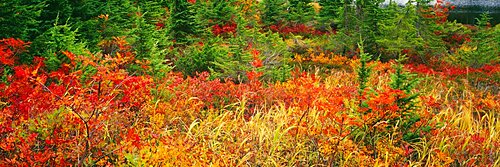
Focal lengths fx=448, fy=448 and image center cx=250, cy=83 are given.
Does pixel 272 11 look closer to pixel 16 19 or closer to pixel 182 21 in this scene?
pixel 182 21

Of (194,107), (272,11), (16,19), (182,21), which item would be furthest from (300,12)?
(194,107)

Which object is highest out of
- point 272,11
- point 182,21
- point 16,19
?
point 16,19

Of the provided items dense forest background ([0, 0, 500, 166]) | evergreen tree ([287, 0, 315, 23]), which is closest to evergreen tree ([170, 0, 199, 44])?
dense forest background ([0, 0, 500, 166])

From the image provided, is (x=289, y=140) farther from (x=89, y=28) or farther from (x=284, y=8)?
(x=284, y=8)

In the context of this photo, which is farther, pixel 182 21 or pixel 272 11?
pixel 272 11

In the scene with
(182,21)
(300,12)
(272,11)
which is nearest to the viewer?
(182,21)

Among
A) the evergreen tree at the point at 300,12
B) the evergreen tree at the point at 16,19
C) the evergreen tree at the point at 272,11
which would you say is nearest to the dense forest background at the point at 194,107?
the evergreen tree at the point at 16,19

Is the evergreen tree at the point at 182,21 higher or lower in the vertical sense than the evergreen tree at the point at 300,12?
higher

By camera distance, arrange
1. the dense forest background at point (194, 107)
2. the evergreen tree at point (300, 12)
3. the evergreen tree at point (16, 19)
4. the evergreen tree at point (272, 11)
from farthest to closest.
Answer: the evergreen tree at point (300, 12)
the evergreen tree at point (272, 11)
the evergreen tree at point (16, 19)
the dense forest background at point (194, 107)

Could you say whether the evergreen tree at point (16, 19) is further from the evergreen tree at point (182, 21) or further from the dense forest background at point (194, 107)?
the evergreen tree at point (182, 21)

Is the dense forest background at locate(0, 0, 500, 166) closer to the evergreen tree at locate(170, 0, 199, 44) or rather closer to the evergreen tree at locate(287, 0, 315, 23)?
the evergreen tree at locate(170, 0, 199, 44)

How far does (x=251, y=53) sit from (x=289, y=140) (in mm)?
4462

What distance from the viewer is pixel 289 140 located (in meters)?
5.57

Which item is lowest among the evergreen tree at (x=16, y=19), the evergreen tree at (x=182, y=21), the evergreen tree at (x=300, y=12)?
the evergreen tree at (x=300, y=12)
